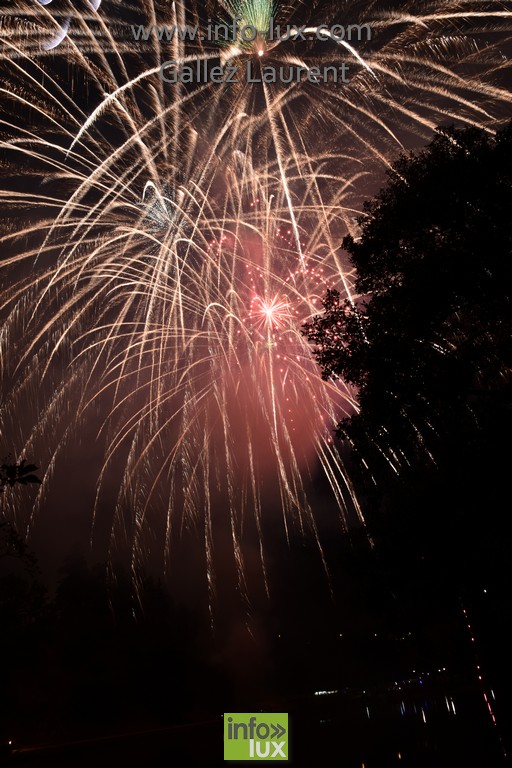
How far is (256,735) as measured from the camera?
48.0 feet

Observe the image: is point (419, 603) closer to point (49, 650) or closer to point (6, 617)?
point (6, 617)

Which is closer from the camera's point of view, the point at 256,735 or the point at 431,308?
the point at 431,308

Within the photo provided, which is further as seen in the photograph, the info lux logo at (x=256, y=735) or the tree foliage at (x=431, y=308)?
the info lux logo at (x=256, y=735)

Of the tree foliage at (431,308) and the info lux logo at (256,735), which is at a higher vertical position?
the tree foliage at (431,308)

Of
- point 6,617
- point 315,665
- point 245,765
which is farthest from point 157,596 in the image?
point 315,665

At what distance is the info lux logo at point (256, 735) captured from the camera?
14078 mm

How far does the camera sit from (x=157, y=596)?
55062mm

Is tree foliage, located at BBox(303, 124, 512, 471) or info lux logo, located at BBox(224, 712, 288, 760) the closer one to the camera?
tree foliage, located at BBox(303, 124, 512, 471)

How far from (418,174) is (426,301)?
266 centimetres

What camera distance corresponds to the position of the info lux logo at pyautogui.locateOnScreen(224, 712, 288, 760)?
14078mm

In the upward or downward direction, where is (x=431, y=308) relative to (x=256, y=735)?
upward

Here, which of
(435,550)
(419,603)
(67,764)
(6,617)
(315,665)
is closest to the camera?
(435,550)

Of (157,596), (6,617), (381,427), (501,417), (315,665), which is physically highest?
(315,665)

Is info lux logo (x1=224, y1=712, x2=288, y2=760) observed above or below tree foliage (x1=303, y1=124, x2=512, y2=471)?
below
